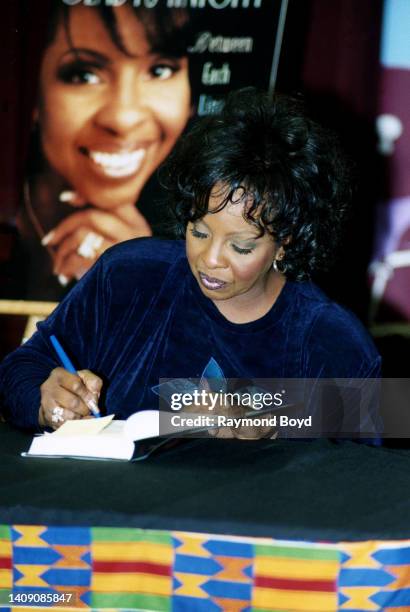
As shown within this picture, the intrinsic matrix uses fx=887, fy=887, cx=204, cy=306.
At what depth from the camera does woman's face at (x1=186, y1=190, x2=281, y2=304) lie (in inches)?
61.1

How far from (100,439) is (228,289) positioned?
0.41 metres

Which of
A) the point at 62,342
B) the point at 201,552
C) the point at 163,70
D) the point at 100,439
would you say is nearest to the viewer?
the point at 201,552

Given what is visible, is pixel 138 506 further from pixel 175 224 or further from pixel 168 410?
pixel 175 224

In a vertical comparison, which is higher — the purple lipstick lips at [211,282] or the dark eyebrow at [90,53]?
the dark eyebrow at [90,53]

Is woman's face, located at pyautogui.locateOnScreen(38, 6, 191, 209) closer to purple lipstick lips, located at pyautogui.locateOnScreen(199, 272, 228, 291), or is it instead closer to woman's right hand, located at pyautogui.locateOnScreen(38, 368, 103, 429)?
purple lipstick lips, located at pyautogui.locateOnScreen(199, 272, 228, 291)

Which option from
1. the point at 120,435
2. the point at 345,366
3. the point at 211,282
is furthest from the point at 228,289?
the point at 120,435

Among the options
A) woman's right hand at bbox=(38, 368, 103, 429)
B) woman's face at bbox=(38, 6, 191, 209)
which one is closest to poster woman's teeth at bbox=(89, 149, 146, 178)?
woman's face at bbox=(38, 6, 191, 209)

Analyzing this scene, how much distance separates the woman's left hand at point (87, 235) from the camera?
3.21m

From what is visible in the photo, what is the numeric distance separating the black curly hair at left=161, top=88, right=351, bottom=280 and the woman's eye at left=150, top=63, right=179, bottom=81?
131cm

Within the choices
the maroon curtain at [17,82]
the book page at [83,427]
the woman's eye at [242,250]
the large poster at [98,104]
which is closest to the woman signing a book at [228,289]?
the woman's eye at [242,250]

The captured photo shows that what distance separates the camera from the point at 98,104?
10.3 ft

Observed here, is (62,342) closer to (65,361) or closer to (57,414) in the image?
(65,361)

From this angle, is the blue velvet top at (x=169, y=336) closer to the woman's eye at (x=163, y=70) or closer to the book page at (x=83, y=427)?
the book page at (x=83, y=427)

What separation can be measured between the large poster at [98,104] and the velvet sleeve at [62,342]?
1239mm
